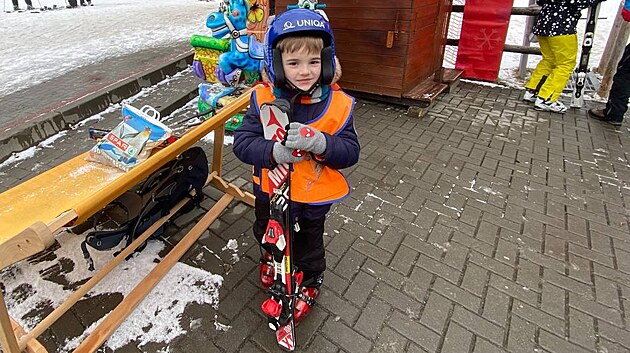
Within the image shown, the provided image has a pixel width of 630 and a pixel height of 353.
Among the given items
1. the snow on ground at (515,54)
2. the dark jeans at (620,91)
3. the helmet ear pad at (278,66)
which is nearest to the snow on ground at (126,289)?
the helmet ear pad at (278,66)

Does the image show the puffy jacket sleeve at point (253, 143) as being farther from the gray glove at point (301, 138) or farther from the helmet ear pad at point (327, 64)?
the helmet ear pad at point (327, 64)

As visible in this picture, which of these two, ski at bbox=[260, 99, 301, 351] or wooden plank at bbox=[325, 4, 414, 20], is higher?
wooden plank at bbox=[325, 4, 414, 20]

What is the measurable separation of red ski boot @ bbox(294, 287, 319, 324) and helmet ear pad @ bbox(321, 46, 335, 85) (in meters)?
1.28

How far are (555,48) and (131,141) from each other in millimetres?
5649

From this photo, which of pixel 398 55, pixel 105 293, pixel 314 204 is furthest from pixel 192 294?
pixel 398 55

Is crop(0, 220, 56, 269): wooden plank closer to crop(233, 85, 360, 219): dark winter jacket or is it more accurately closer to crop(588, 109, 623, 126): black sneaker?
crop(233, 85, 360, 219): dark winter jacket

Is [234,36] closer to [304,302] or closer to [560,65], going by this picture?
[304,302]

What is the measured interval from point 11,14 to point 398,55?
12564 millimetres

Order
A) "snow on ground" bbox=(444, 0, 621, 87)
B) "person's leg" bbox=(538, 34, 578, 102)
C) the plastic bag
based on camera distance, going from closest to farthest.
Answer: the plastic bag < "person's leg" bbox=(538, 34, 578, 102) < "snow on ground" bbox=(444, 0, 621, 87)

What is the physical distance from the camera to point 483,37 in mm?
6355

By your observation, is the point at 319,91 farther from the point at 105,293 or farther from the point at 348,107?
the point at 105,293

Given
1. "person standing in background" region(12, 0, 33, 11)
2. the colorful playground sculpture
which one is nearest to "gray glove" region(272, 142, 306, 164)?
the colorful playground sculpture

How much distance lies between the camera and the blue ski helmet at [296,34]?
1.65 m

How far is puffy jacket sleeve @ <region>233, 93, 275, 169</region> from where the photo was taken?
5.74ft
